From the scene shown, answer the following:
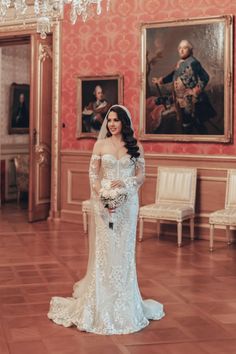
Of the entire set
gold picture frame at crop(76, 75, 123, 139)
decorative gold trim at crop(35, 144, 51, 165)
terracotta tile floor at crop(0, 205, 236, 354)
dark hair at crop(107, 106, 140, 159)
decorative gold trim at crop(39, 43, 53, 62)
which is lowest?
terracotta tile floor at crop(0, 205, 236, 354)

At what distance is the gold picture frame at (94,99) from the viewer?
8.59 meters

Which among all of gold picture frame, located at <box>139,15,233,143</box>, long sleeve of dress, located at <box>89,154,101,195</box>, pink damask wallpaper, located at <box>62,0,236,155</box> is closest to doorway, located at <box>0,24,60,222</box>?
pink damask wallpaper, located at <box>62,0,236,155</box>

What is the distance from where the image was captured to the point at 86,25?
8.87 m

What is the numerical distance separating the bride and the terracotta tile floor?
146 mm

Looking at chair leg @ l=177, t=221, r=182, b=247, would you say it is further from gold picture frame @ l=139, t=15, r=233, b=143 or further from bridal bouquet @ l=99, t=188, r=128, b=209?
bridal bouquet @ l=99, t=188, r=128, b=209

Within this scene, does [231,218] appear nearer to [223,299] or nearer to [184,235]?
[184,235]

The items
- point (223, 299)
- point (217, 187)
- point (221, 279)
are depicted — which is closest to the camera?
point (223, 299)

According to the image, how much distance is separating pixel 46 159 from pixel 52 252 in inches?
115

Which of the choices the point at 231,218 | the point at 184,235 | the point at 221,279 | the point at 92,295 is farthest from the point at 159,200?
the point at 92,295

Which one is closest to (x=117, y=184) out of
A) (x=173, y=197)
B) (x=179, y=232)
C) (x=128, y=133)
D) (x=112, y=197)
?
(x=112, y=197)

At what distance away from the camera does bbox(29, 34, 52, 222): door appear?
29.9 feet

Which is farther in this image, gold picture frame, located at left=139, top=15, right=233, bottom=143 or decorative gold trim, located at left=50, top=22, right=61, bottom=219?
decorative gold trim, located at left=50, top=22, right=61, bottom=219

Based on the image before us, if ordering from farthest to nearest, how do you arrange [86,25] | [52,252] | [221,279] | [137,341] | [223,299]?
[86,25] → [52,252] → [221,279] → [223,299] → [137,341]

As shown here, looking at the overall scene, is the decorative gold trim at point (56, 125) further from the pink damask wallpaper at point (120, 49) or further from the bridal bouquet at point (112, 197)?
the bridal bouquet at point (112, 197)
